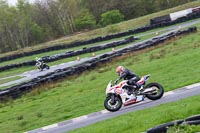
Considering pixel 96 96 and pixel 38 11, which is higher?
pixel 38 11

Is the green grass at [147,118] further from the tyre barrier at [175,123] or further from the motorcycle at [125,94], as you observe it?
the motorcycle at [125,94]

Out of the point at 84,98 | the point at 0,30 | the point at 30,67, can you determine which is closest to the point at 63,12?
the point at 0,30

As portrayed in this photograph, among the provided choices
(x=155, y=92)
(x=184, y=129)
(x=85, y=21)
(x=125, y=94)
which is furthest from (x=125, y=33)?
(x=184, y=129)

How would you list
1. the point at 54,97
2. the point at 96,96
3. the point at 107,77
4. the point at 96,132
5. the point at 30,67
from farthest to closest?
the point at 30,67 → the point at 107,77 → the point at 54,97 → the point at 96,96 → the point at 96,132

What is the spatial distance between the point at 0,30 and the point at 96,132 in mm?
87371

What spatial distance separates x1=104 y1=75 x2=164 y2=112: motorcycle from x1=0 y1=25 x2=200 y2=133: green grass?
1.06 metres

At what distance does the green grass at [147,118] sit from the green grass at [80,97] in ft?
0.09

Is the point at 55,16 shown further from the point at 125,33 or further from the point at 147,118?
the point at 147,118

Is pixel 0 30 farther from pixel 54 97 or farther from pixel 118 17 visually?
pixel 54 97

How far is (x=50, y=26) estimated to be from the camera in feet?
328

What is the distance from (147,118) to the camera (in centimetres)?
1119

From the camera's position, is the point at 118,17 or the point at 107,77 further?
the point at 118,17

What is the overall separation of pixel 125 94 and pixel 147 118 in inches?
136

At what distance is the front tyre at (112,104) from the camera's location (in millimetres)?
14438
